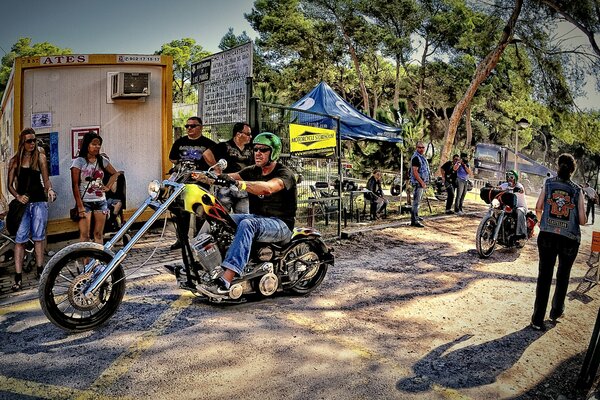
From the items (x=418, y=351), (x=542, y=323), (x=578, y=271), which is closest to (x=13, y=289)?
(x=418, y=351)

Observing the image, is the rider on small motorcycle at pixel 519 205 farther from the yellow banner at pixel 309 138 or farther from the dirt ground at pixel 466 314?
the yellow banner at pixel 309 138

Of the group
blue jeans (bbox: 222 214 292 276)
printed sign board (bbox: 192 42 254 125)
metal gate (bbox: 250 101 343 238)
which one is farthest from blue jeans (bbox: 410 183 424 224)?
blue jeans (bbox: 222 214 292 276)

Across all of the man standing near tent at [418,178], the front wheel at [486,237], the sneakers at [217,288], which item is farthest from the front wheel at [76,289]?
the man standing near tent at [418,178]

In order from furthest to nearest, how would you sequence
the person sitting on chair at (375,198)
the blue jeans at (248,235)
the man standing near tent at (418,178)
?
the person sitting on chair at (375,198) → the man standing near tent at (418,178) → the blue jeans at (248,235)

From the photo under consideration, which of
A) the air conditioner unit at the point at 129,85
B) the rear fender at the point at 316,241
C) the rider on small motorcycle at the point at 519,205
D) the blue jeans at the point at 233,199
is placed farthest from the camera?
the rider on small motorcycle at the point at 519,205

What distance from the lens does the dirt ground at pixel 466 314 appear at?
3.41 metres

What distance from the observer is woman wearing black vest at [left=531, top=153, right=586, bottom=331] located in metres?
4.48

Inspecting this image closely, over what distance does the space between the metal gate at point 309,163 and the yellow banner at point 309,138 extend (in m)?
0.07

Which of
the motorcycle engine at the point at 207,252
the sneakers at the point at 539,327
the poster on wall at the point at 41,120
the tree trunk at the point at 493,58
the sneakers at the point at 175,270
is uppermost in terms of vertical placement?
the tree trunk at the point at 493,58

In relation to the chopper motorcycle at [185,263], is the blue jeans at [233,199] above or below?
above

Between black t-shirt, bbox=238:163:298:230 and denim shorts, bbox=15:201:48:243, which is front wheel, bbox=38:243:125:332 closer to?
black t-shirt, bbox=238:163:298:230

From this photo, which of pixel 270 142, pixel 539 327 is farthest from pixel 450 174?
pixel 270 142

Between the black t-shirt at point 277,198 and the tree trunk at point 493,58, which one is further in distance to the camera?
the tree trunk at point 493,58

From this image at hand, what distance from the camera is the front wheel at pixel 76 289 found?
3.58m
